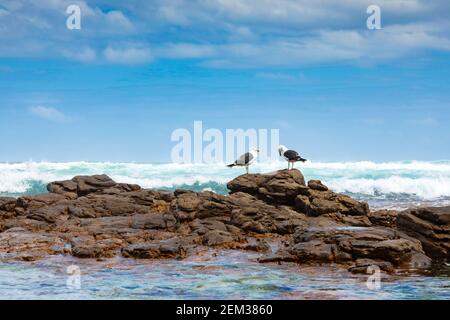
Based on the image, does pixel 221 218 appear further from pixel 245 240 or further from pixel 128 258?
pixel 128 258

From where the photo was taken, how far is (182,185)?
230 ft

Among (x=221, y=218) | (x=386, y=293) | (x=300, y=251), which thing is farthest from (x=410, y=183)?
(x=386, y=293)

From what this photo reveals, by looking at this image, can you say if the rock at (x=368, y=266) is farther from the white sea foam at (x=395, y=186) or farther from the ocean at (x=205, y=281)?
the white sea foam at (x=395, y=186)

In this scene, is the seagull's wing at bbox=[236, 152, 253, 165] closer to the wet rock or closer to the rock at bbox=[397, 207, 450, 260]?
the wet rock

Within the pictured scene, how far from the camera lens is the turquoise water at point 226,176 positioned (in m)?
63.5

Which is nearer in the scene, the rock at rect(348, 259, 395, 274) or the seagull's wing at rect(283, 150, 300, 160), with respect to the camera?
the rock at rect(348, 259, 395, 274)

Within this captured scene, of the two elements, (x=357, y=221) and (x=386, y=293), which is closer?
(x=386, y=293)

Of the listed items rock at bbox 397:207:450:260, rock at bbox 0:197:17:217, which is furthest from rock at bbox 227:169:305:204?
rock at bbox 0:197:17:217

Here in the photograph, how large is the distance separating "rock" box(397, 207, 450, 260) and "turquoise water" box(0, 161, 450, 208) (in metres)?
35.7

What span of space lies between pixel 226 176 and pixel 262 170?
25.6ft

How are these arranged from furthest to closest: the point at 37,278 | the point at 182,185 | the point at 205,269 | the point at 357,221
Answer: the point at 182,185, the point at 357,221, the point at 205,269, the point at 37,278

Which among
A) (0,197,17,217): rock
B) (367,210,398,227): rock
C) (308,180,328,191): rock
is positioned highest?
(308,180,328,191): rock

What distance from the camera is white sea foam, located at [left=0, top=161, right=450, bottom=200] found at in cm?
6384

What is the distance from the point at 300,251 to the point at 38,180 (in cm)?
5967
